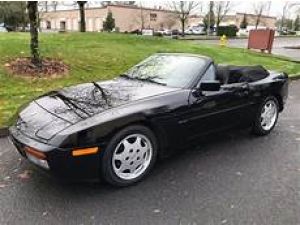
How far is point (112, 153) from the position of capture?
3.47m

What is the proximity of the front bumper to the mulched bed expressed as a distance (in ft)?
17.3

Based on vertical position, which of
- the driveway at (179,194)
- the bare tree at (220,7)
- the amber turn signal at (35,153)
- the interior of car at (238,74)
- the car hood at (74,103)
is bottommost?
the driveway at (179,194)

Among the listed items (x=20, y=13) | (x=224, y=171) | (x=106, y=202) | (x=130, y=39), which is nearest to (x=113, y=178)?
(x=106, y=202)

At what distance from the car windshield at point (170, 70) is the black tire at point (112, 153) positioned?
2.70 feet

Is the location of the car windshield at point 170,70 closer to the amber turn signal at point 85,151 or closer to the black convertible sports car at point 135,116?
the black convertible sports car at point 135,116

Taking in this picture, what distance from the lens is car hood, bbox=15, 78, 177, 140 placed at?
135 inches

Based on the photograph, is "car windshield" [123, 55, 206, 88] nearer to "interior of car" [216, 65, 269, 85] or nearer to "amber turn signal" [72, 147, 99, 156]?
"interior of car" [216, 65, 269, 85]

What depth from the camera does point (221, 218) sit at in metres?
3.14

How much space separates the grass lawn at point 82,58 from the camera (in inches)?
286

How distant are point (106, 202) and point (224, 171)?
1458 millimetres

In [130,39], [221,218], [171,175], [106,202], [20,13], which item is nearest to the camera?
[221,218]

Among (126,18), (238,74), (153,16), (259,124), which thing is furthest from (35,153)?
(153,16)

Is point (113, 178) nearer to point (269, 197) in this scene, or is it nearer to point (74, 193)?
point (74, 193)

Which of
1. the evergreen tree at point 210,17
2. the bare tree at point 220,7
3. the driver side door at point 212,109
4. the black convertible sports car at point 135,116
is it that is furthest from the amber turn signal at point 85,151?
the bare tree at point 220,7
